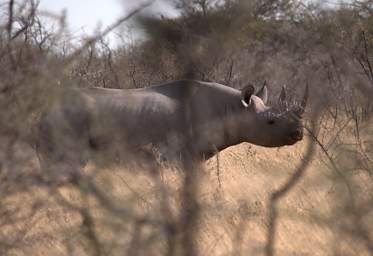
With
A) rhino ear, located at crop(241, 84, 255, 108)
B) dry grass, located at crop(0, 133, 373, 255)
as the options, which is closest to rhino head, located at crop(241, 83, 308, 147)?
rhino ear, located at crop(241, 84, 255, 108)

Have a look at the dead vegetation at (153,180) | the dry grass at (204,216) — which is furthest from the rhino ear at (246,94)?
the dead vegetation at (153,180)

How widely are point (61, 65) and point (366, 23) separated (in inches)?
268

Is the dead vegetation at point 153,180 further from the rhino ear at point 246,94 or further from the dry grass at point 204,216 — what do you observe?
the rhino ear at point 246,94

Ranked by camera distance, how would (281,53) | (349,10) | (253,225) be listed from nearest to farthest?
(253,225)
(349,10)
(281,53)

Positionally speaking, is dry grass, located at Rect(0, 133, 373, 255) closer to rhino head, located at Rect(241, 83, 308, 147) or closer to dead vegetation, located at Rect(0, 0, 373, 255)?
dead vegetation, located at Rect(0, 0, 373, 255)

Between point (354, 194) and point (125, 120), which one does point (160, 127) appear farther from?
point (354, 194)

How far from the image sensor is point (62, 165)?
2045 millimetres

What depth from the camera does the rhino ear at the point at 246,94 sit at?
8.24 metres

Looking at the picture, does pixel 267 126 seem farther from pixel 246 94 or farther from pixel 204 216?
pixel 204 216

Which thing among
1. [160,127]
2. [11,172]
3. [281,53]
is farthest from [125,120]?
[281,53]

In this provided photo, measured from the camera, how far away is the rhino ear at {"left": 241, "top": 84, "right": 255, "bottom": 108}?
8.24 metres

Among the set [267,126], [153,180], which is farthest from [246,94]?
[153,180]

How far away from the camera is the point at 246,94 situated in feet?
27.2

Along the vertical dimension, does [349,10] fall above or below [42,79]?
above
